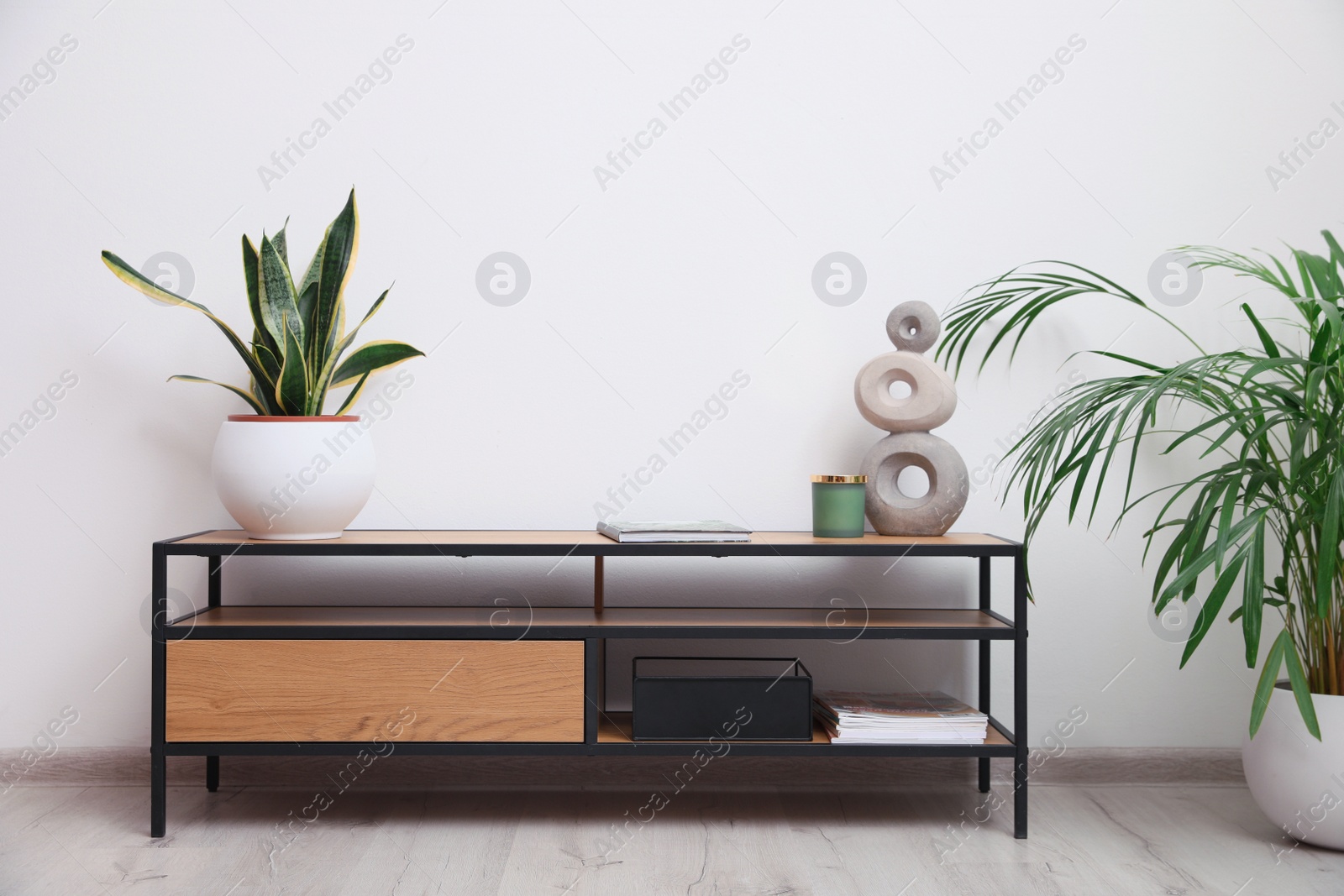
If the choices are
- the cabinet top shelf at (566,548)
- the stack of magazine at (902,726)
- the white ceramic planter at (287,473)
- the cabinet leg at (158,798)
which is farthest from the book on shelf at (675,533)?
the cabinet leg at (158,798)

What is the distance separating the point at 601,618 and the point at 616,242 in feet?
2.74

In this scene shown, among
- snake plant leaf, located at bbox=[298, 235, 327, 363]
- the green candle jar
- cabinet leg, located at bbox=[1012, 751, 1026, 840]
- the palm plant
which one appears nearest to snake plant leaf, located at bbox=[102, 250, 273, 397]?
snake plant leaf, located at bbox=[298, 235, 327, 363]

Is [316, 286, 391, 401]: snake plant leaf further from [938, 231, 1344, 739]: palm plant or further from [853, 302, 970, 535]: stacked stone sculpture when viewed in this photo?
[938, 231, 1344, 739]: palm plant

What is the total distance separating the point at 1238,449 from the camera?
7.00ft

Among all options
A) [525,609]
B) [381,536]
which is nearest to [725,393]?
[525,609]

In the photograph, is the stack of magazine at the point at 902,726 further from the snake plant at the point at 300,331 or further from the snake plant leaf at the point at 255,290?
the snake plant leaf at the point at 255,290

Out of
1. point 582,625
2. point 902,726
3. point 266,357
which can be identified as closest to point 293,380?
point 266,357

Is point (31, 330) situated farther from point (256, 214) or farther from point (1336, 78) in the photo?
point (1336, 78)

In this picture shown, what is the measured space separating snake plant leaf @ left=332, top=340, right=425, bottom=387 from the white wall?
190mm

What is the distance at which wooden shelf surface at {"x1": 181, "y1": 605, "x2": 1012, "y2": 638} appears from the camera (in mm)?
1762

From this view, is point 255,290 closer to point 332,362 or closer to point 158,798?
point 332,362

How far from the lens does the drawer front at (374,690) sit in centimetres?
173

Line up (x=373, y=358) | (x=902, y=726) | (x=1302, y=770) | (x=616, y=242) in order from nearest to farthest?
(x=1302, y=770) < (x=902, y=726) < (x=373, y=358) < (x=616, y=242)

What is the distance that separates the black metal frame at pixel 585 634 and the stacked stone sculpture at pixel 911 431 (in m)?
0.12
